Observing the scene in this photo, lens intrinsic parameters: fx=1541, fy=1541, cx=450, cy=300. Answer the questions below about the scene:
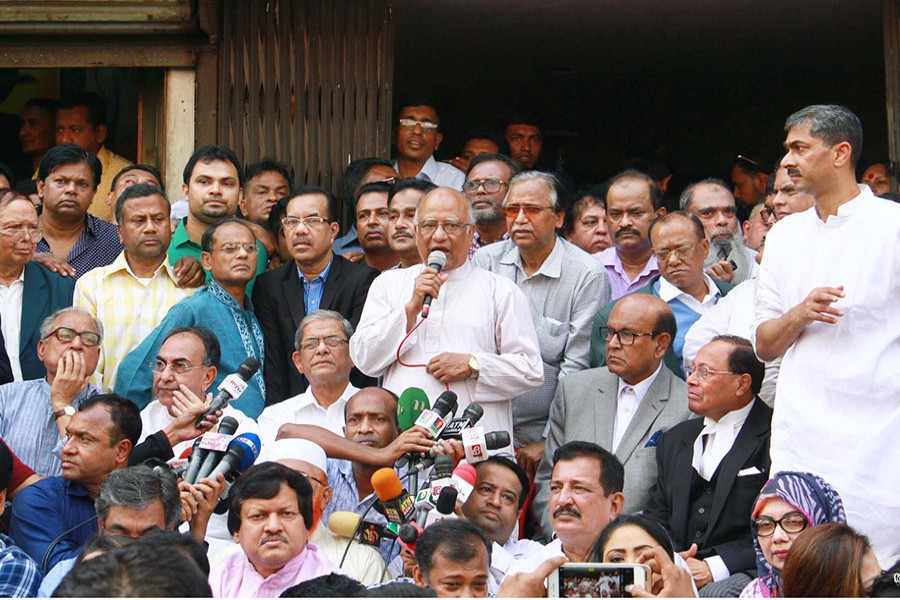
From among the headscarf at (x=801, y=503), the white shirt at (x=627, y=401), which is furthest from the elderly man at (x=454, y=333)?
the headscarf at (x=801, y=503)

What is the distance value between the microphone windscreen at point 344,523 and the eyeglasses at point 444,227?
1.40 m

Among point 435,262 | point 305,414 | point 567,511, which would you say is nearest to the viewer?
point 567,511

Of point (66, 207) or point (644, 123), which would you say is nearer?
point (66, 207)

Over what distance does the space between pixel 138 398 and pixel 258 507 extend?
67.5 inches

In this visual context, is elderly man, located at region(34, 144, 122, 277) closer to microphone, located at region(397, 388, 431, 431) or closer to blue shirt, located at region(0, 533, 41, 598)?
microphone, located at region(397, 388, 431, 431)

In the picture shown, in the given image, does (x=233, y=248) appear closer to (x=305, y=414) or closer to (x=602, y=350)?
(x=305, y=414)

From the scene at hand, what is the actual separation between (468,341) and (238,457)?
144 centimetres

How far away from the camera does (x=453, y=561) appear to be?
551cm

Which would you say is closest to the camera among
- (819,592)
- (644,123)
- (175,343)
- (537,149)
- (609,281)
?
(819,592)

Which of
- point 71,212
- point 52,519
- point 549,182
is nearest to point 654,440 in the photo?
point 549,182

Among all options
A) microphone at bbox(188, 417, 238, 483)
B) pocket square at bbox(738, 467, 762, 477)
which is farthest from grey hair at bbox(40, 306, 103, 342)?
pocket square at bbox(738, 467, 762, 477)

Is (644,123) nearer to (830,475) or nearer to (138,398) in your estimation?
(138,398)

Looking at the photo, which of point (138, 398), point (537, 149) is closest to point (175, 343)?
point (138, 398)

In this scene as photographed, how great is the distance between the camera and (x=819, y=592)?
486cm
